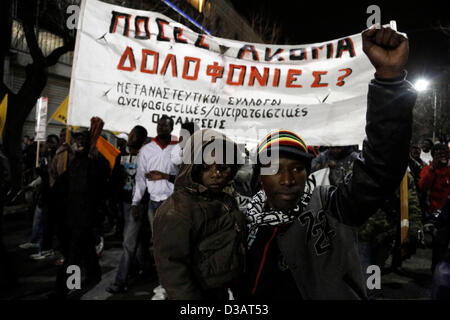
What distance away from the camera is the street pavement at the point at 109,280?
4.15 metres

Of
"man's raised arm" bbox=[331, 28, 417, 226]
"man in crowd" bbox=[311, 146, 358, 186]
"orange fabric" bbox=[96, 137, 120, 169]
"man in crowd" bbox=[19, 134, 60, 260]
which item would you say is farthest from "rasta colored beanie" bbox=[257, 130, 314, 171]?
"man in crowd" bbox=[19, 134, 60, 260]

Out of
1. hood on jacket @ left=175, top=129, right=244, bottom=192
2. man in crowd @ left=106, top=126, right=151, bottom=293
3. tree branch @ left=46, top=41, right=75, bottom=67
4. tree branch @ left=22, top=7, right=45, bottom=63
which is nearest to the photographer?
hood on jacket @ left=175, top=129, right=244, bottom=192

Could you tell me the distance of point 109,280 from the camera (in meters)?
4.76

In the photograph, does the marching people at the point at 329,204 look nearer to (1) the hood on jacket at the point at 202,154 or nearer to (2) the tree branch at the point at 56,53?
(1) the hood on jacket at the point at 202,154

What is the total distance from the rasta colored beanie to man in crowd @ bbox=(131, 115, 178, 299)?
2.78 m

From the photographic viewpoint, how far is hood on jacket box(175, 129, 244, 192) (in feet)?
6.55

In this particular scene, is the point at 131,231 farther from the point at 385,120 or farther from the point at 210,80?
the point at 385,120

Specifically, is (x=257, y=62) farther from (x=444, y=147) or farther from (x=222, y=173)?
(x=444, y=147)

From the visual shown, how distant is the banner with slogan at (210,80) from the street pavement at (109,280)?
2191mm

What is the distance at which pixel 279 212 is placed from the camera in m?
1.59

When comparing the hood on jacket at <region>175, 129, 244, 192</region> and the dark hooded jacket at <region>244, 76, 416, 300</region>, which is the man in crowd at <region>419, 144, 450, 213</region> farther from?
the dark hooded jacket at <region>244, 76, 416, 300</region>

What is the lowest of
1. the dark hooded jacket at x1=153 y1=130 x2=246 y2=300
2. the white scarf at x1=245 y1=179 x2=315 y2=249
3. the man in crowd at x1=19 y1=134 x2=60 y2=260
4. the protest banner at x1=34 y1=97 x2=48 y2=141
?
the man in crowd at x1=19 y1=134 x2=60 y2=260

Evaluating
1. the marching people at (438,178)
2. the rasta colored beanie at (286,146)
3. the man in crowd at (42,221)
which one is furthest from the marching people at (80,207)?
the marching people at (438,178)
